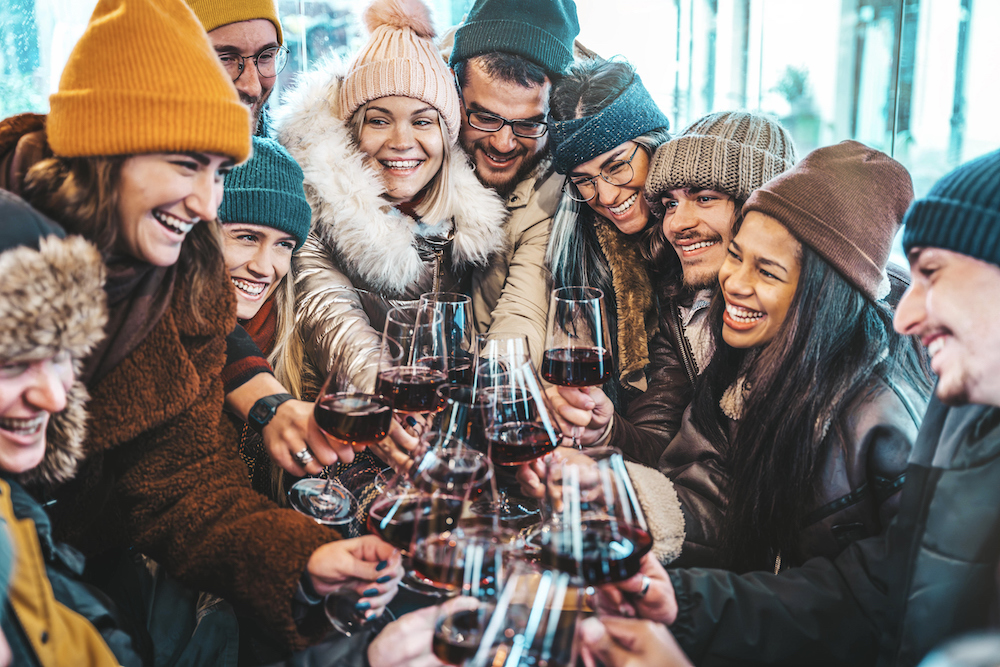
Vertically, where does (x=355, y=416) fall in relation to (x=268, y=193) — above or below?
below

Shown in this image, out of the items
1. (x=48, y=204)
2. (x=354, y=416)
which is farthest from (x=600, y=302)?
(x=48, y=204)

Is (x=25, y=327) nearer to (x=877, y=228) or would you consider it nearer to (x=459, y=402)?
(x=459, y=402)

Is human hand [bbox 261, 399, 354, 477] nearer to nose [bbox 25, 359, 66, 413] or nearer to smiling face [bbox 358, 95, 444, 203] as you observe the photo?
nose [bbox 25, 359, 66, 413]

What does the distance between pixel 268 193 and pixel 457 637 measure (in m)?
1.57

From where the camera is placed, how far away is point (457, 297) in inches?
80.4

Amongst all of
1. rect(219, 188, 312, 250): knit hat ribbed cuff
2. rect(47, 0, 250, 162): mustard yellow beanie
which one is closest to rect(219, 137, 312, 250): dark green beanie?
rect(219, 188, 312, 250): knit hat ribbed cuff

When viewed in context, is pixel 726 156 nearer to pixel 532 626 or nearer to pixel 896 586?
pixel 896 586

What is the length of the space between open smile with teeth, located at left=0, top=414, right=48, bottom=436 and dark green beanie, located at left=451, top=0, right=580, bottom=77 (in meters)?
2.10

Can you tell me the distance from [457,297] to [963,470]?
1250 millimetres

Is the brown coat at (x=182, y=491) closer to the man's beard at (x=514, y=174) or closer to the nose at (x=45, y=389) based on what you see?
the nose at (x=45, y=389)

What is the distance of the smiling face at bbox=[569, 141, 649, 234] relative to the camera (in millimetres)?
2418

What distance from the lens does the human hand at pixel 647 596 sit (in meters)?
1.21

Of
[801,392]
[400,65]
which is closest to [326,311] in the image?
[400,65]

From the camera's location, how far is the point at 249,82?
2.61 metres
